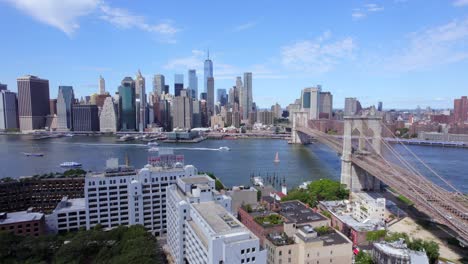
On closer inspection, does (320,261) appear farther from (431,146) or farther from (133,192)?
(431,146)

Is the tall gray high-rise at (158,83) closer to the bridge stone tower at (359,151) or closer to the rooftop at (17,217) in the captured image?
the bridge stone tower at (359,151)

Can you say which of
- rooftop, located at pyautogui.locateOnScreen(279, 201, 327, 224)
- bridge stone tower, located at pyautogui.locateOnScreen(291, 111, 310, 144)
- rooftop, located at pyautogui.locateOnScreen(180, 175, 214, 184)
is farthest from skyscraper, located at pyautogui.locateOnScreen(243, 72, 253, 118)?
rooftop, located at pyautogui.locateOnScreen(180, 175, 214, 184)

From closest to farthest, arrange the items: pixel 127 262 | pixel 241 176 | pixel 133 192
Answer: pixel 127 262, pixel 133 192, pixel 241 176

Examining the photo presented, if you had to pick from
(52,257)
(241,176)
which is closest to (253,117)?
(241,176)

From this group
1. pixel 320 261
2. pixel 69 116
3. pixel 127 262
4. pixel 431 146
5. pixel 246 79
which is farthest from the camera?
pixel 246 79

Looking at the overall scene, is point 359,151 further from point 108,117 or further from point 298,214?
point 108,117
